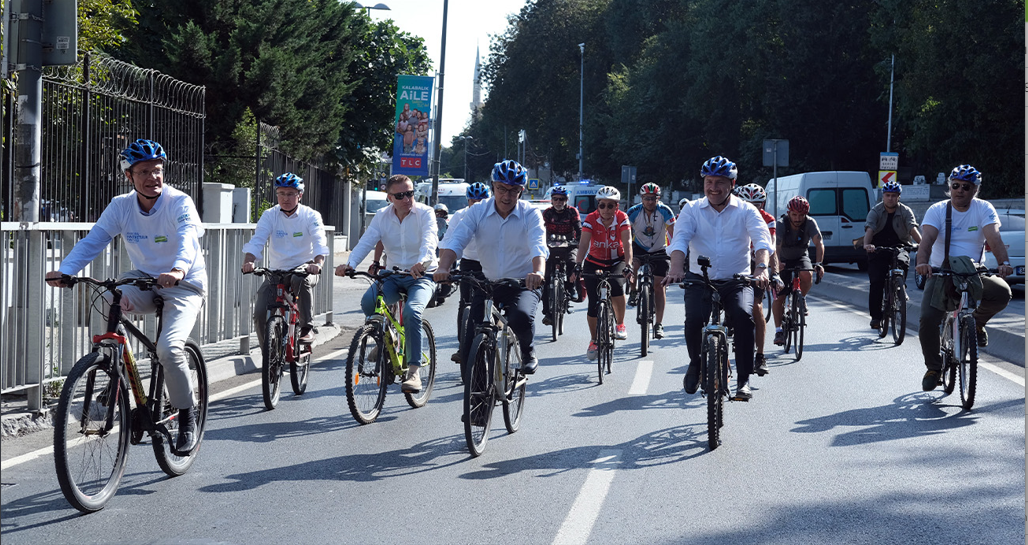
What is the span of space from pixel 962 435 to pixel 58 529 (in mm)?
5339

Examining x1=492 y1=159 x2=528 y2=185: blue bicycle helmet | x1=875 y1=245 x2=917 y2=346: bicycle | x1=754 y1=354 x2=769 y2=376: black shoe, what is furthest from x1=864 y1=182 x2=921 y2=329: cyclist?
x1=492 y1=159 x2=528 y2=185: blue bicycle helmet

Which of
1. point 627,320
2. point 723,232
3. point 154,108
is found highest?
point 154,108

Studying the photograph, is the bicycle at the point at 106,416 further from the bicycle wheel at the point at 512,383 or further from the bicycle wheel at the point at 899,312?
the bicycle wheel at the point at 899,312

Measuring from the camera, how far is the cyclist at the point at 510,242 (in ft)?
23.7

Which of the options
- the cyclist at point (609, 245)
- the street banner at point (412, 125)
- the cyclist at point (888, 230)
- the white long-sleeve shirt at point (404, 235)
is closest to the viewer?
the white long-sleeve shirt at point (404, 235)

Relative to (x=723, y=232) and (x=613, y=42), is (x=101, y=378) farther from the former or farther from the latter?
(x=613, y=42)

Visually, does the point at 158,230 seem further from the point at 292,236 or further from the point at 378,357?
→ the point at 292,236

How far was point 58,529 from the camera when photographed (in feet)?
16.3

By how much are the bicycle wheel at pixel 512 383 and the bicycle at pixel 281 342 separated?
70.6 inches

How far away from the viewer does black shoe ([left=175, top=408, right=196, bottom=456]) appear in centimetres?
602

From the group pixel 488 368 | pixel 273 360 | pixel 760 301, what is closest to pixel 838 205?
pixel 760 301

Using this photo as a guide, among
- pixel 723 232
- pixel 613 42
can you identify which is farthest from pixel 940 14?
pixel 613 42

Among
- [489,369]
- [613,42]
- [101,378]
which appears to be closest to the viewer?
[101,378]

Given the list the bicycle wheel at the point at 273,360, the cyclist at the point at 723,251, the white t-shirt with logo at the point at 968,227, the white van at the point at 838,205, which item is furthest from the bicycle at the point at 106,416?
the white van at the point at 838,205
